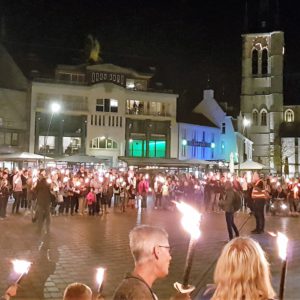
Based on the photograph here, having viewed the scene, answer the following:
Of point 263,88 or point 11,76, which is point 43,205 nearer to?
point 11,76

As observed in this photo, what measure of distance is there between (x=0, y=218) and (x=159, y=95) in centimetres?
3999

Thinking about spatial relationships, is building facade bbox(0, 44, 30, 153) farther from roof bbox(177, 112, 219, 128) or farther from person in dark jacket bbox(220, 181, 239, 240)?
person in dark jacket bbox(220, 181, 239, 240)

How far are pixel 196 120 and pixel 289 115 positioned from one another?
75.0ft

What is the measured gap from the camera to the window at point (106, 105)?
55.7 meters

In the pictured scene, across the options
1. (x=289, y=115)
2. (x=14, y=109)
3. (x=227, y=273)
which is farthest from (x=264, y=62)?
(x=227, y=273)

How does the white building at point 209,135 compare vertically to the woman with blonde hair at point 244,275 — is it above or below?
above

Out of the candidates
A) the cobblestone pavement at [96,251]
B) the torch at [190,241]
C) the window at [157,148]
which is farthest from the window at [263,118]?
the torch at [190,241]

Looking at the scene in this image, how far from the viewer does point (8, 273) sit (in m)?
9.58

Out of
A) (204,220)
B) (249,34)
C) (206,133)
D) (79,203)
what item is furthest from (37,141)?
(249,34)

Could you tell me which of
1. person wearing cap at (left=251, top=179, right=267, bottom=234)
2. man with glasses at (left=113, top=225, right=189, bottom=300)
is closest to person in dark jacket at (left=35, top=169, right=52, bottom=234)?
person wearing cap at (left=251, top=179, right=267, bottom=234)

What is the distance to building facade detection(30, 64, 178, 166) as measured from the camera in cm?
5284

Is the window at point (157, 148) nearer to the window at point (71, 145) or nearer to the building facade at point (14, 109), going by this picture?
the window at point (71, 145)

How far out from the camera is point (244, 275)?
3.01 meters

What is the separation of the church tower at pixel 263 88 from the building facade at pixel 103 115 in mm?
22952
